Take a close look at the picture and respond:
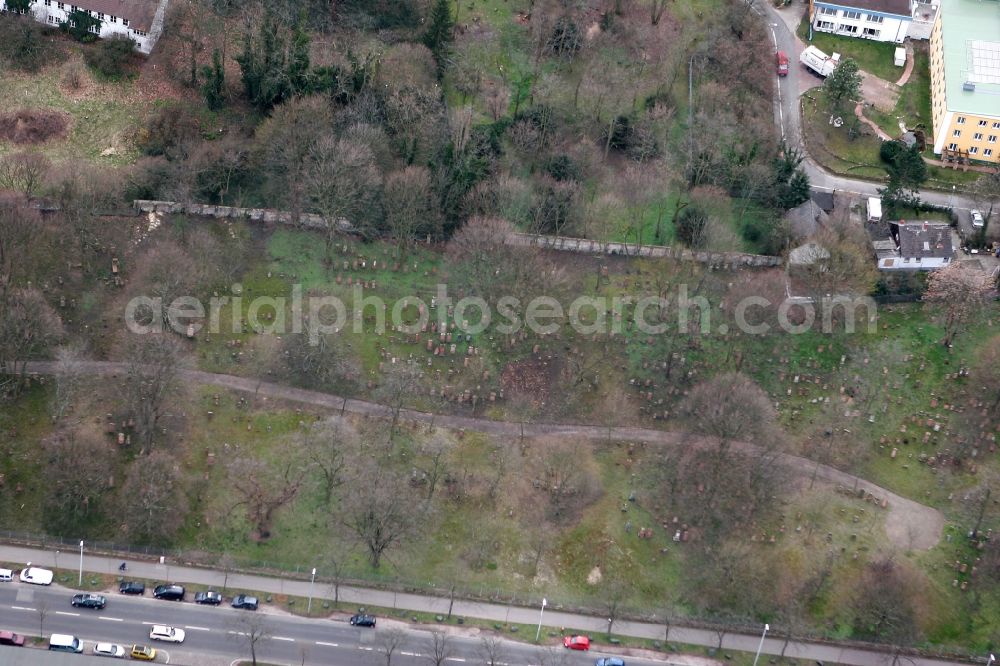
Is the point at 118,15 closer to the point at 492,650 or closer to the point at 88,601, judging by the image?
the point at 88,601

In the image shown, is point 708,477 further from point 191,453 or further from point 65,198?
point 65,198

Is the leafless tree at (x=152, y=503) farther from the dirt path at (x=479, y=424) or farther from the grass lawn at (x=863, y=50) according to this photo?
the grass lawn at (x=863, y=50)

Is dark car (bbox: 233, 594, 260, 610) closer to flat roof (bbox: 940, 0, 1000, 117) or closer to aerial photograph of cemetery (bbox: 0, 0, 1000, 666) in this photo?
aerial photograph of cemetery (bbox: 0, 0, 1000, 666)

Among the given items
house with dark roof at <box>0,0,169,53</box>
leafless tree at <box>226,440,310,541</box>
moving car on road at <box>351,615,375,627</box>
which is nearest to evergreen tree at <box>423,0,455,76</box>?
house with dark roof at <box>0,0,169,53</box>

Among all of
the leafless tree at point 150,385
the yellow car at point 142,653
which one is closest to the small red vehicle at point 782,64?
the leafless tree at point 150,385

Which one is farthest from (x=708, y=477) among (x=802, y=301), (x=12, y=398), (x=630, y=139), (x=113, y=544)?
(x=12, y=398)

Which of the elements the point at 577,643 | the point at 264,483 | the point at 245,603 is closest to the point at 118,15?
the point at 264,483

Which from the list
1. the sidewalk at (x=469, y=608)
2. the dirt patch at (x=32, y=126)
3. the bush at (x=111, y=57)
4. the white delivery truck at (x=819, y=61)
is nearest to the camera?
the sidewalk at (x=469, y=608)
